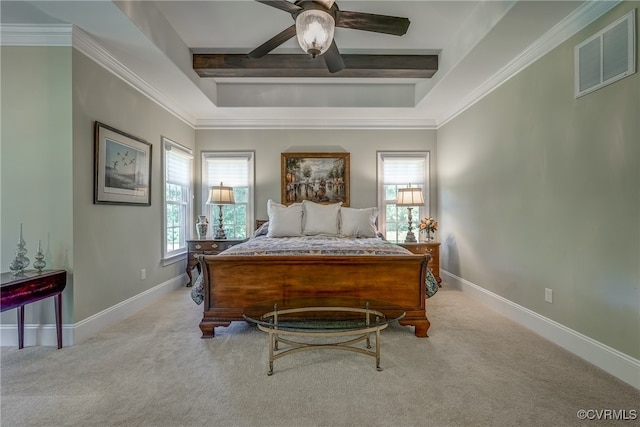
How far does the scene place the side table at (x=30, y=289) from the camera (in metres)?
2.04

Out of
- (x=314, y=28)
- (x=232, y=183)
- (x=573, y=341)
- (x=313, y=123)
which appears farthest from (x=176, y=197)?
(x=573, y=341)

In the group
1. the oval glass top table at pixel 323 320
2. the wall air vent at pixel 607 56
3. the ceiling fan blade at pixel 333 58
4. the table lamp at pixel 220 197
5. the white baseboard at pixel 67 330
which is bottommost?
the white baseboard at pixel 67 330

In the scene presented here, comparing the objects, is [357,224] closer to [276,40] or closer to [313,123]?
[313,123]

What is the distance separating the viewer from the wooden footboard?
2613mm

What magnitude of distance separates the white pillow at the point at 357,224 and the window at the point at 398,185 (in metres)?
0.94

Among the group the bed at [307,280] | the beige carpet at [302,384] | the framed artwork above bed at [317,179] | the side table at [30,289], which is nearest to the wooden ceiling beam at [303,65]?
the framed artwork above bed at [317,179]

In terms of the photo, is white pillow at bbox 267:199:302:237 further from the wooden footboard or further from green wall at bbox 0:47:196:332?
green wall at bbox 0:47:196:332

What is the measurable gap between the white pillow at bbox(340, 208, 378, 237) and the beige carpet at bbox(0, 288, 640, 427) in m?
1.56

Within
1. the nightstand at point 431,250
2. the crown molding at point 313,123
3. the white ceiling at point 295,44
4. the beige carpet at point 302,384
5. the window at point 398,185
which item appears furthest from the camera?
the window at point 398,185

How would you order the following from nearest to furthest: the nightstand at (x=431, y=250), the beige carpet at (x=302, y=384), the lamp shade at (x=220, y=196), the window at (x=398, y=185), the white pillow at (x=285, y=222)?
the beige carpet at (x=302, y=384)
the white pillow at (x=285, y=222)
the nightstand at (x=431, y=250)
the lamp shade at (x=220, y=196)
the window at (x=398, y=185)

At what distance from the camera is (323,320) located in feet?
8.79

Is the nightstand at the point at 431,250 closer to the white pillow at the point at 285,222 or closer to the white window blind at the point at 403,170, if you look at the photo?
Result: the white window blind at the point at 403,170

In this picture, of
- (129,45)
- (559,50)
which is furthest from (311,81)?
(559,50)

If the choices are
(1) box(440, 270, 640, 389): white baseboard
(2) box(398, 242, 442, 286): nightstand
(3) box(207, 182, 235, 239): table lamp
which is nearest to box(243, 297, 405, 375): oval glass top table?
(1) box(440, 270, 640, 389): white baseboard
